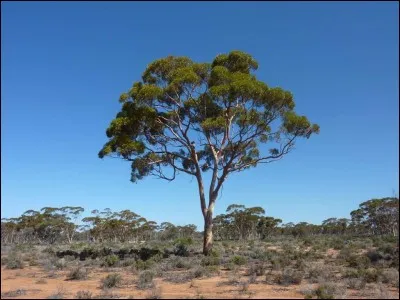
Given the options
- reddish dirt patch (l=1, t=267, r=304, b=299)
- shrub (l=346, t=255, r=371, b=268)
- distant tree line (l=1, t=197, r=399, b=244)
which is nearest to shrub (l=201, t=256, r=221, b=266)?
reddish dirt patch (l=1, t=267, r=304, b=299)

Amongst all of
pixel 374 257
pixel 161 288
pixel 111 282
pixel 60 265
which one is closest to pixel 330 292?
pixel 161 288

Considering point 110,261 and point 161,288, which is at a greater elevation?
point 110,261

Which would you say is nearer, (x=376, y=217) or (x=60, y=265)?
(x=60, y=265)

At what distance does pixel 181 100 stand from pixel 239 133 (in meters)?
3.77

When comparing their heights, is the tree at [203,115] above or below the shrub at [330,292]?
above

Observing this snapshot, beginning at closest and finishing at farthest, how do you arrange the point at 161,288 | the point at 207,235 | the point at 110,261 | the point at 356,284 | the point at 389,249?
1. the point at 161,288
2. the point at 356,284
3. the point at 110,261
4. the point at 389,249
5. the point at 207,235

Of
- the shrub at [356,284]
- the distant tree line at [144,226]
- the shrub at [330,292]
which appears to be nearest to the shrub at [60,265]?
the shrub at [330,292]

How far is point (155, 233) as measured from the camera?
90.4 meters

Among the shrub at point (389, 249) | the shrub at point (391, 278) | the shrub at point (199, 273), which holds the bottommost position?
the shrub at point (391, 278)

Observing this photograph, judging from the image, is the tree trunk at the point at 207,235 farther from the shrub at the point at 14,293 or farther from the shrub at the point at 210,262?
the shrub at the point at 14,293

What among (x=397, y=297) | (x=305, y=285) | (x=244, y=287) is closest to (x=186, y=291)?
(x=244, y=287)

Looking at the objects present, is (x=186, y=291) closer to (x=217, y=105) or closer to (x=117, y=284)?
(x=117, y=284)

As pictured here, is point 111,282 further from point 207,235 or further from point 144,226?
point 144,226

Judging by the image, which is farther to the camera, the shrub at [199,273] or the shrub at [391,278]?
the shrub at [199,273]
